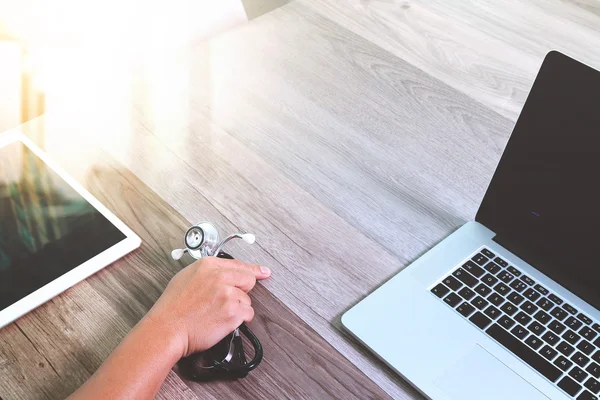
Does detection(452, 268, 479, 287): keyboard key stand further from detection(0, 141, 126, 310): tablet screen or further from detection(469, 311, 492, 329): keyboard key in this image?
detection(0, 141, 126, 310): tablet screen

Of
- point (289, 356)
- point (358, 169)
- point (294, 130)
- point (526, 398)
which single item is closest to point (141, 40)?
point (294, 130)

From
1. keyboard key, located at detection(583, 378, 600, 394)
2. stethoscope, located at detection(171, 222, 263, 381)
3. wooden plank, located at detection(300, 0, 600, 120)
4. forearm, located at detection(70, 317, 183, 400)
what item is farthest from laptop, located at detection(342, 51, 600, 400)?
wooden plank, located at detection(300, 0, 600, 120)

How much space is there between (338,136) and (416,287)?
347mm

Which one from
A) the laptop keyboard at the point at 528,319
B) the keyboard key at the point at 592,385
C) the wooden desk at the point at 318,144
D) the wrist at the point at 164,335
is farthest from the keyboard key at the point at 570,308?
the wrist at the point at 164,335

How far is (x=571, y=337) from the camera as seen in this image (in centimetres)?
82

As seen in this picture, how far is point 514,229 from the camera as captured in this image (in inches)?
35.9

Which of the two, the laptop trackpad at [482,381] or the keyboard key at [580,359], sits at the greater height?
the keyboard key at [580,359]

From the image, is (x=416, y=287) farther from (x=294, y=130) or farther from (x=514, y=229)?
(x=294, y=130)

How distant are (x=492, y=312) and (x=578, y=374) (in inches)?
5.0

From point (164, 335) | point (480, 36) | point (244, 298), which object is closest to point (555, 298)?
point (244, 298)

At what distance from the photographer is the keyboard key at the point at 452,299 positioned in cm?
86

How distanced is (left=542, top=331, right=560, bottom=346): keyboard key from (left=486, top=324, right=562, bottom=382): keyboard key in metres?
0.03

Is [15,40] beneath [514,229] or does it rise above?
beneath

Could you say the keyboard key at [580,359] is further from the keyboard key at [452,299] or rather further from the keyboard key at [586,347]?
the keyboard key at [452,299]
